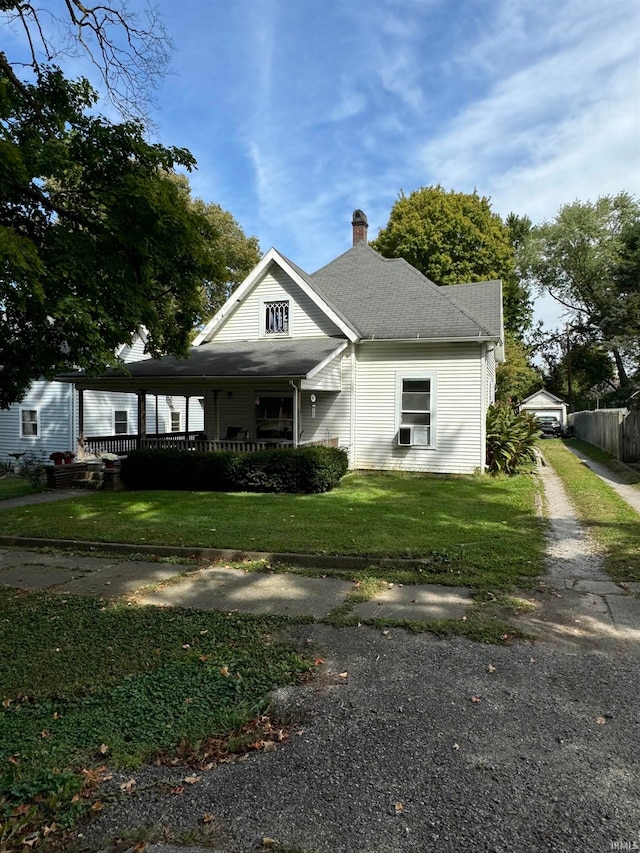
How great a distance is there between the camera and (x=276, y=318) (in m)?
17.0

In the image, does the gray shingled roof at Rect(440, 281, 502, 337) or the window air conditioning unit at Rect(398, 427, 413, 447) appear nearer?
the window air conditioning unit at Rect(398, 427, 413, 447)

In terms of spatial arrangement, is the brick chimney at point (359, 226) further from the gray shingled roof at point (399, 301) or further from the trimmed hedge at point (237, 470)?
the trimmed hedge at point (237, 470)

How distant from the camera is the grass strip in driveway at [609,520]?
21.6 feet

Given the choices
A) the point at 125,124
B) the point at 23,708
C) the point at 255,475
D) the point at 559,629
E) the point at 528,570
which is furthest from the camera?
the point at 255,475

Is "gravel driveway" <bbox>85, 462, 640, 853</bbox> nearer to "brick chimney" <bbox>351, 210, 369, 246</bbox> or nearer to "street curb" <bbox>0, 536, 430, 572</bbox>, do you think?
"street curb" <bbox>0, 536, 430, 572</bbox>

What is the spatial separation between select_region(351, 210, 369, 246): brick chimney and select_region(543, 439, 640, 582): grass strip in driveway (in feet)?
39.3

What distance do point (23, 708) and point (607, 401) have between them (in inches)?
2078

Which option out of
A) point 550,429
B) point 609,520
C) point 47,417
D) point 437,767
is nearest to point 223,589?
point 437,767

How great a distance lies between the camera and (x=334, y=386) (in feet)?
50.3

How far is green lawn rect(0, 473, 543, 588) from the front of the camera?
688 cm

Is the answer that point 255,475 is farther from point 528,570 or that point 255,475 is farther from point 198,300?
point 528,570

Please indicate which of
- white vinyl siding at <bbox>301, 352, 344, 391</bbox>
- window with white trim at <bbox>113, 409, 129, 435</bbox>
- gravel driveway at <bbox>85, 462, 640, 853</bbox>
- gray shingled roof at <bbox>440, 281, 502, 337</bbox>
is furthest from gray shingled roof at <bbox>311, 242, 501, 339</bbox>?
gravel driveway at <bbox>85, 462, 640, 853</bbox>

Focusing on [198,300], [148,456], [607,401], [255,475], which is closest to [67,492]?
[148,456]

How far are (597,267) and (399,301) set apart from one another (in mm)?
34260
